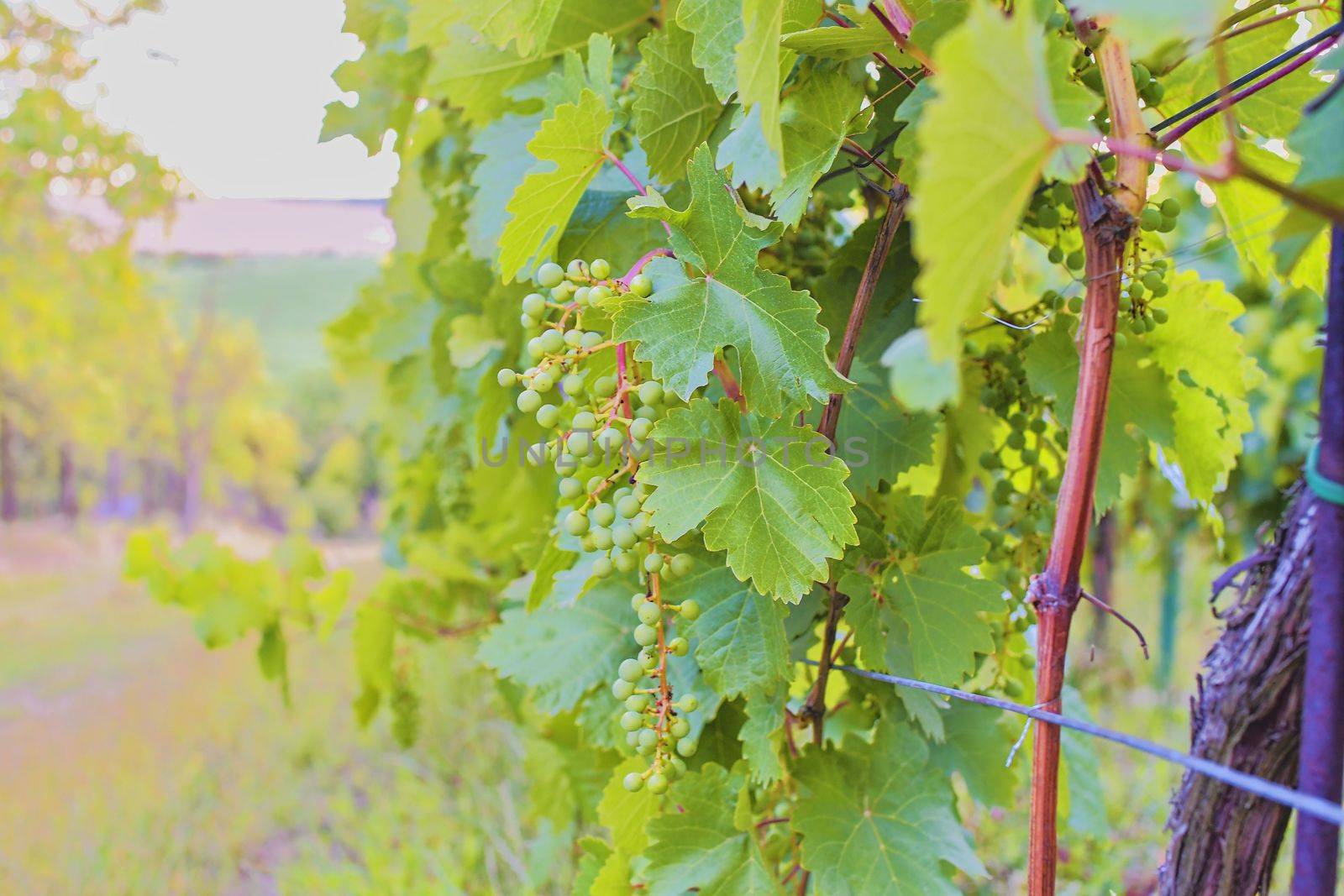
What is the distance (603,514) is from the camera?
0.78 metres

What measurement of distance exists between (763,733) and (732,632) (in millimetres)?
116

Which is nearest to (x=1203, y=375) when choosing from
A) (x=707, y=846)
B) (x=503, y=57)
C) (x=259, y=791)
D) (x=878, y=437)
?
(x=878, y=437)

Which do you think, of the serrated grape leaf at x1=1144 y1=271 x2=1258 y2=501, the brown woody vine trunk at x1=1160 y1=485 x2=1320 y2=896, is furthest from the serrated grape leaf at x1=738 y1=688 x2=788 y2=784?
the serrated grape leaf at x1=1144 y1=271 x2=1258 y2=501

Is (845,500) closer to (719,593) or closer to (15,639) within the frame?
(719,593)

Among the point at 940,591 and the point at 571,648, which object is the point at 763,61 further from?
the point at 571,648

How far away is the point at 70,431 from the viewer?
1592 centimetres

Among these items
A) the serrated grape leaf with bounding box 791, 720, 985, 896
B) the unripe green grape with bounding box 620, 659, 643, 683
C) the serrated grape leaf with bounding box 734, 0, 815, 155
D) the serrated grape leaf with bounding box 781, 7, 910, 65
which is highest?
the serrated grape leaf with bounding box 781, 7, 910, 65

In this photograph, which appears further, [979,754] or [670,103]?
[979,754]

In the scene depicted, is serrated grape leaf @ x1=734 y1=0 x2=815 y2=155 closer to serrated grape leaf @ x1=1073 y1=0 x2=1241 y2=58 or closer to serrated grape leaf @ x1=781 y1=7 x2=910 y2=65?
serrated grape leaf @ x1=781 y1=7 x2=910 y2=65

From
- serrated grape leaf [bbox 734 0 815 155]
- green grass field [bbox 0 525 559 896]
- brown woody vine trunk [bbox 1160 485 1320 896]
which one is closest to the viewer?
serrated grape leaf [bbox 734 0 815 155]

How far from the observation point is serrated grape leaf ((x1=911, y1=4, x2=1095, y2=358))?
15.2 inches

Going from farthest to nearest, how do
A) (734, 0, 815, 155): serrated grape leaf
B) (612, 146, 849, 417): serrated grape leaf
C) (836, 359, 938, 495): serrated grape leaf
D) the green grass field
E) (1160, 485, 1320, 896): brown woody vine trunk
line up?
the green grass field, (836, 359, 938, 495): serrated grape leaf, (1160, 485, 1320, 896): brown woody vine trunk, (612, 146, 849, 417): serrated grape leaf, (734, 0, 815, 155): serrated grape leaf

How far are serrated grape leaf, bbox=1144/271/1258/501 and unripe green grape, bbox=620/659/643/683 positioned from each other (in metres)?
0.63

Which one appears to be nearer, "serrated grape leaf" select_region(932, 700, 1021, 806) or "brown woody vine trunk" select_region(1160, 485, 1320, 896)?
"brown woody vine trunk" select_region(1160, 485, 1320, 896)
